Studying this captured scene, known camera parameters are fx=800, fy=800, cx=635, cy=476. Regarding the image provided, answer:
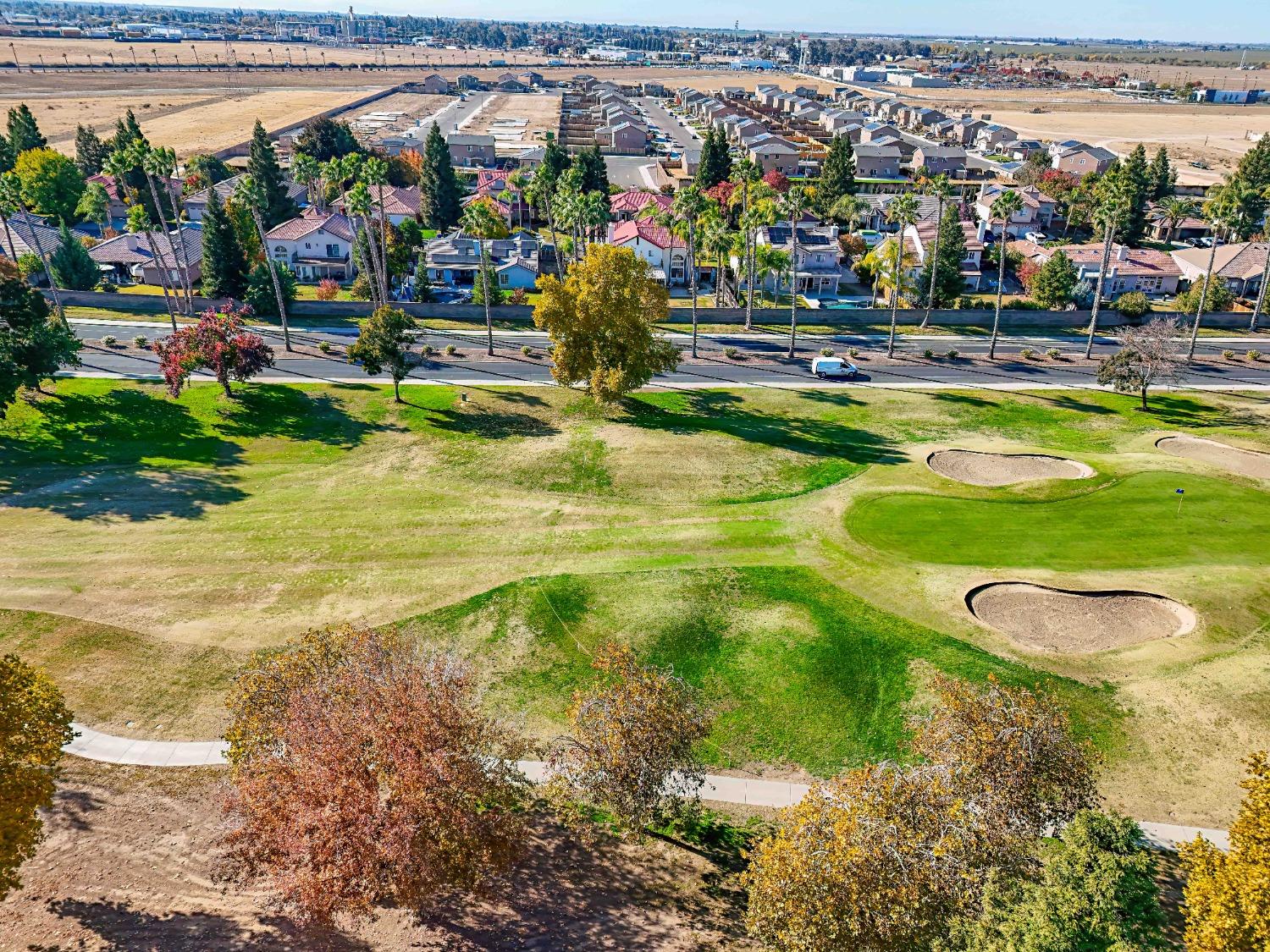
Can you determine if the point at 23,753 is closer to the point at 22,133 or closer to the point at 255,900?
the point at 255,900

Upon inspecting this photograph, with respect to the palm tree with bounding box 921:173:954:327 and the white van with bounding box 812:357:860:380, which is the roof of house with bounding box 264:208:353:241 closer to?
the white van with bounding box 812:357:860:380

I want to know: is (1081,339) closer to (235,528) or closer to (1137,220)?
(1137,220)

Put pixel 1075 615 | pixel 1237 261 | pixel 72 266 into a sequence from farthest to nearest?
1. pixel 1237 261
2. pixel 72 266
3. pixel 1075 615

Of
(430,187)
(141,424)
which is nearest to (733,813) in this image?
(141,424)

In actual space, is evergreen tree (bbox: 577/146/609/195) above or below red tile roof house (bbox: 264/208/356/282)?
above

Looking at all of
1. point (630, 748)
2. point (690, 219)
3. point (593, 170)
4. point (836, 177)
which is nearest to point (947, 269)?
point (690, 219)

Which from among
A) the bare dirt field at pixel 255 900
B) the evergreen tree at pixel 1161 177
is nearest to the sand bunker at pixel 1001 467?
the bare dirt field at pixel 255 900

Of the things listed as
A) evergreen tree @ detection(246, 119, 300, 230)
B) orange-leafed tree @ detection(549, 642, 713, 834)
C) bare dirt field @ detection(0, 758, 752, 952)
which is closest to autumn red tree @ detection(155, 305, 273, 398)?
bare dirt field @ detection(0, 758, 752, 952)
